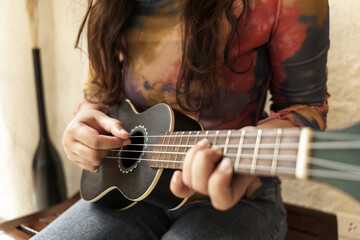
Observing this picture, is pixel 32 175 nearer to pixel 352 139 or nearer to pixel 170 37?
pixel 170 37

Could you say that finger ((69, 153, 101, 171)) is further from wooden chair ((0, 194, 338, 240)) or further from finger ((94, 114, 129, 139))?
wooden chair ((0, 194, 338, 240))

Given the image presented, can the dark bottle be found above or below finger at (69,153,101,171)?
below

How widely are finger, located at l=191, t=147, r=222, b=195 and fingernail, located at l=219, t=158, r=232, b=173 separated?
0.05ft

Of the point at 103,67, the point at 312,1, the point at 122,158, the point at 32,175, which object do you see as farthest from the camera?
the point at 32,175

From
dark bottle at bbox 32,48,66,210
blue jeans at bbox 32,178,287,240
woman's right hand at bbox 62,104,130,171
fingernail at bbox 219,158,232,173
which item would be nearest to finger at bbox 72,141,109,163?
woman's right hand at bbox 62,104,130,171

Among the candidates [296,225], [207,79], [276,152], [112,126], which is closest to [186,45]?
[207,79]

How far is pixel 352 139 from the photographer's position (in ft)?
1.05

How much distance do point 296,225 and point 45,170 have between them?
120cm

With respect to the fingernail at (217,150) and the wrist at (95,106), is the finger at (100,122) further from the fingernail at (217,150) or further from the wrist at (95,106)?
the fingernail at (217,150)

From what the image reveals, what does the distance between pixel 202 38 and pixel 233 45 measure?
3.1 inches

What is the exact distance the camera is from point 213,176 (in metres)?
0.41

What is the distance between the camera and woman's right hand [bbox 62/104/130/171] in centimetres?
66

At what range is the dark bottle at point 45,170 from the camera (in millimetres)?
1367

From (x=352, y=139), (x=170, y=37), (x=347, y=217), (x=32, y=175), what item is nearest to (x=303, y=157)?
(x=352, y=139)
